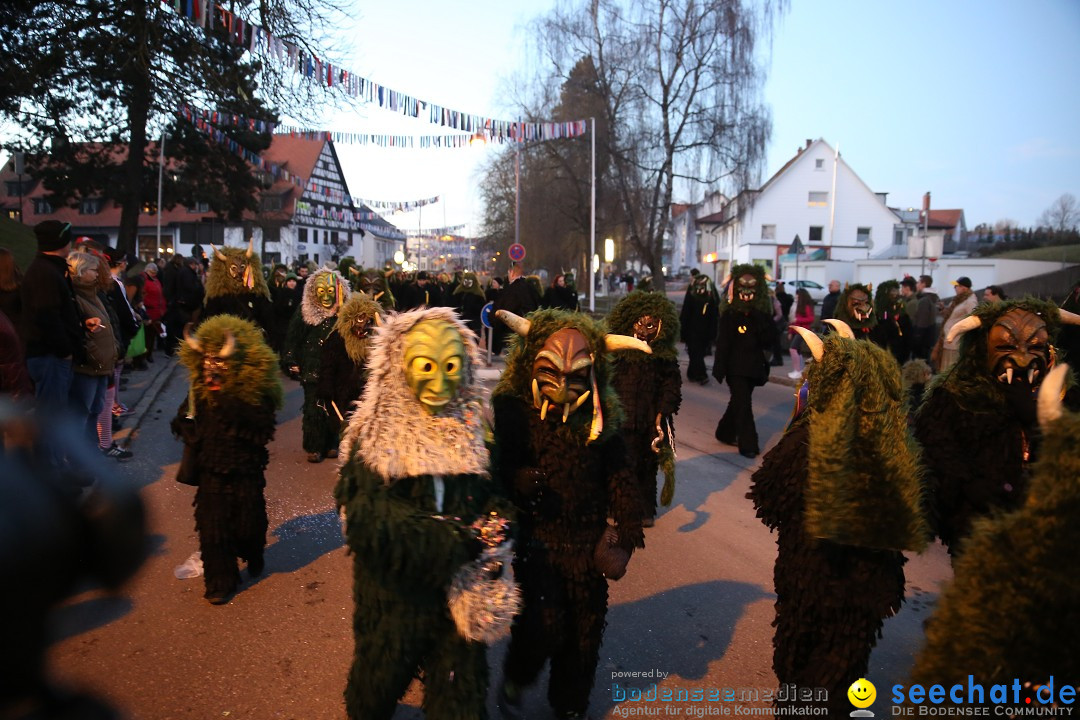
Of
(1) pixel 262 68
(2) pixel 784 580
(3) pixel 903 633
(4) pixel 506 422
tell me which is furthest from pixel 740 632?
(1) pixel 262 68

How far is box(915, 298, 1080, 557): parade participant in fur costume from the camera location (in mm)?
3496

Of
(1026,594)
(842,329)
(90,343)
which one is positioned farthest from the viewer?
(90,343)

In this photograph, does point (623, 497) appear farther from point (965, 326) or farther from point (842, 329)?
point (965, 326)

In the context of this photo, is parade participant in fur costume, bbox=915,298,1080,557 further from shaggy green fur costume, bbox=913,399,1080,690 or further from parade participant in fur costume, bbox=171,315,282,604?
parade participant in fur costume, bbox=171,315,282,604

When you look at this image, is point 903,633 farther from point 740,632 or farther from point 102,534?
point 102,534

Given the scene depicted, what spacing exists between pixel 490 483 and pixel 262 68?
16522 millimetres

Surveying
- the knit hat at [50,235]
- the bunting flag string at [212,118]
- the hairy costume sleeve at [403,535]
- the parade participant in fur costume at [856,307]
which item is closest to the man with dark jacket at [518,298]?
the parade participant in fur costume at [856,307]

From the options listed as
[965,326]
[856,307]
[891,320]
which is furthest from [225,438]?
[891,320]

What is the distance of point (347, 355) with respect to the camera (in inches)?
258

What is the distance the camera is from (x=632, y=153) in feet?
96.1

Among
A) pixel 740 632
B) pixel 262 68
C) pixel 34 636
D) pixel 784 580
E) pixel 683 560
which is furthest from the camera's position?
pixel 262 68

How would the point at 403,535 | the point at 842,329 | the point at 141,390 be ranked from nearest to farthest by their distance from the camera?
the point at 403,535, the point at 842,329, the point at 141,390

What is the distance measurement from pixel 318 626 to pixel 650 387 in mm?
3024

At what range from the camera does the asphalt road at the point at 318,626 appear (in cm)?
359
